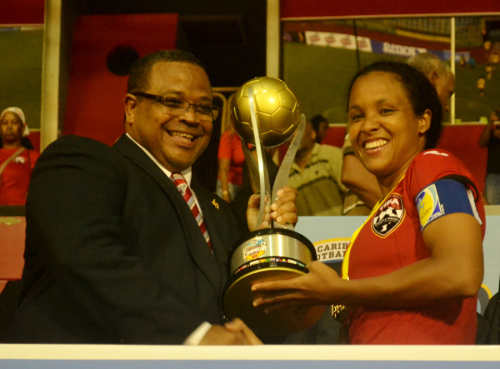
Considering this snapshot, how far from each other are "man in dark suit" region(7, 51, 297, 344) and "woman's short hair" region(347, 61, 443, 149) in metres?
0.34

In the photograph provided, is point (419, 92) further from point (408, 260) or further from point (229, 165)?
point (229, 165)

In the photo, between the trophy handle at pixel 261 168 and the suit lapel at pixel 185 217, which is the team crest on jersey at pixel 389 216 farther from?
the suit lapel at pixel 185 217

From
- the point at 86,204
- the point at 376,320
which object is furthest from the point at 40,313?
the point at 376,320

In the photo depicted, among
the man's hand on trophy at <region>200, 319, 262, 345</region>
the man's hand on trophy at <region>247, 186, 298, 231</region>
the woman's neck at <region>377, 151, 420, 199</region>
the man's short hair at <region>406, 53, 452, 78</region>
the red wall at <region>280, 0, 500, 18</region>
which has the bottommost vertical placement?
the man's hand on trophy at <region>200, 319, 262, 345</region>

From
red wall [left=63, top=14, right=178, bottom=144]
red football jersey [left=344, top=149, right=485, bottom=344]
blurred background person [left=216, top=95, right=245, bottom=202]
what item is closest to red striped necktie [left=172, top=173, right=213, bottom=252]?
red football jersey [left=344, top=149, right=485, bottom=344]

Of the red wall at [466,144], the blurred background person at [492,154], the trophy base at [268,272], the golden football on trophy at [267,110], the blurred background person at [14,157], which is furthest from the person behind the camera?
the red wall at [466,144]

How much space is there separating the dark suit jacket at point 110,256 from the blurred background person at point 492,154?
2730 mm

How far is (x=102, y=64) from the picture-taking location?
5.46m

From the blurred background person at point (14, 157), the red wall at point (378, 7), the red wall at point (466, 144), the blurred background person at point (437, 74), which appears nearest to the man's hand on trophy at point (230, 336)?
the blurred background person at point (437, 74)

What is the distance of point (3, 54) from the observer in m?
5.23

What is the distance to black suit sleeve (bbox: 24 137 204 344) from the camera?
1200 mm

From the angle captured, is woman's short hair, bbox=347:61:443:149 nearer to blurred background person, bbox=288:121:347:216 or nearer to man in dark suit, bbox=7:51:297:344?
man in dark suit, bbox=7:51:297:344

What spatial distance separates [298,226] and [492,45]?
3326mm

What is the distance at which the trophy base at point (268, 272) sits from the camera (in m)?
1.23
